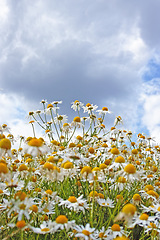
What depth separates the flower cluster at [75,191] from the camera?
7.41 ft

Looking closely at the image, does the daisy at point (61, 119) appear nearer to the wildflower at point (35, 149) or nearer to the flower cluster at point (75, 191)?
the flower cluster at point (75, 191)

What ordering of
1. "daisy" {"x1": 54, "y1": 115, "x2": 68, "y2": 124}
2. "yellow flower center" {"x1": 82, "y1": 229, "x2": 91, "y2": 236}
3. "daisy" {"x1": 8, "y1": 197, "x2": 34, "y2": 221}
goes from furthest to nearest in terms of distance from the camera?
1. "daisy" {"x1": 54, "y1": 115, "x2": 68, "y2": 124}
2. "yellow flower center" {"x1": 82, "y1": 229, "x2": 91, "y2": 236}
3. "daisy" {"x1": 8, "y1": 197, "x2": 34, "y2": 221}

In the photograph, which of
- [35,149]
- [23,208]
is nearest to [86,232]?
[23,208]

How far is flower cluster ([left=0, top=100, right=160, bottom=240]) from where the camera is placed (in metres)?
2.26

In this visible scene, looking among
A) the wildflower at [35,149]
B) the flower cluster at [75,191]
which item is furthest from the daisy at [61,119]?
the wildflower at [35,149]

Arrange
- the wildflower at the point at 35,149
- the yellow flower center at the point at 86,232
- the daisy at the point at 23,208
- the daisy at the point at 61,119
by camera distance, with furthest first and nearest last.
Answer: the daisy at the point at 61,119 → the wildflower at the point at 35,149 → the yellow flower center at the point at 86,232 → the daisy at the point at 23,208

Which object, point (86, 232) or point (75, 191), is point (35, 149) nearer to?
point (86, 232)

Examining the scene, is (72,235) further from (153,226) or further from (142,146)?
(142,146)

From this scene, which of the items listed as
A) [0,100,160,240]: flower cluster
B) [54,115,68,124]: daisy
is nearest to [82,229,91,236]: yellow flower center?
[0,100,160,240]: flower cluster

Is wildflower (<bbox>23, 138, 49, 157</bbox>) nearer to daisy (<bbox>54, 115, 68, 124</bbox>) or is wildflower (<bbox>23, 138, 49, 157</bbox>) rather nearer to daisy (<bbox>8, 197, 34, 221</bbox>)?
daisy (<bbox>8, 197, 34, 221</bbox>)

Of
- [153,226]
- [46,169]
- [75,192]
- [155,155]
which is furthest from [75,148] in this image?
[155,155]

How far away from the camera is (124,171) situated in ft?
8.46

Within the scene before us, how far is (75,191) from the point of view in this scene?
3881mm

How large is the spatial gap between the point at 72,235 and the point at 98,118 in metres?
4.00
